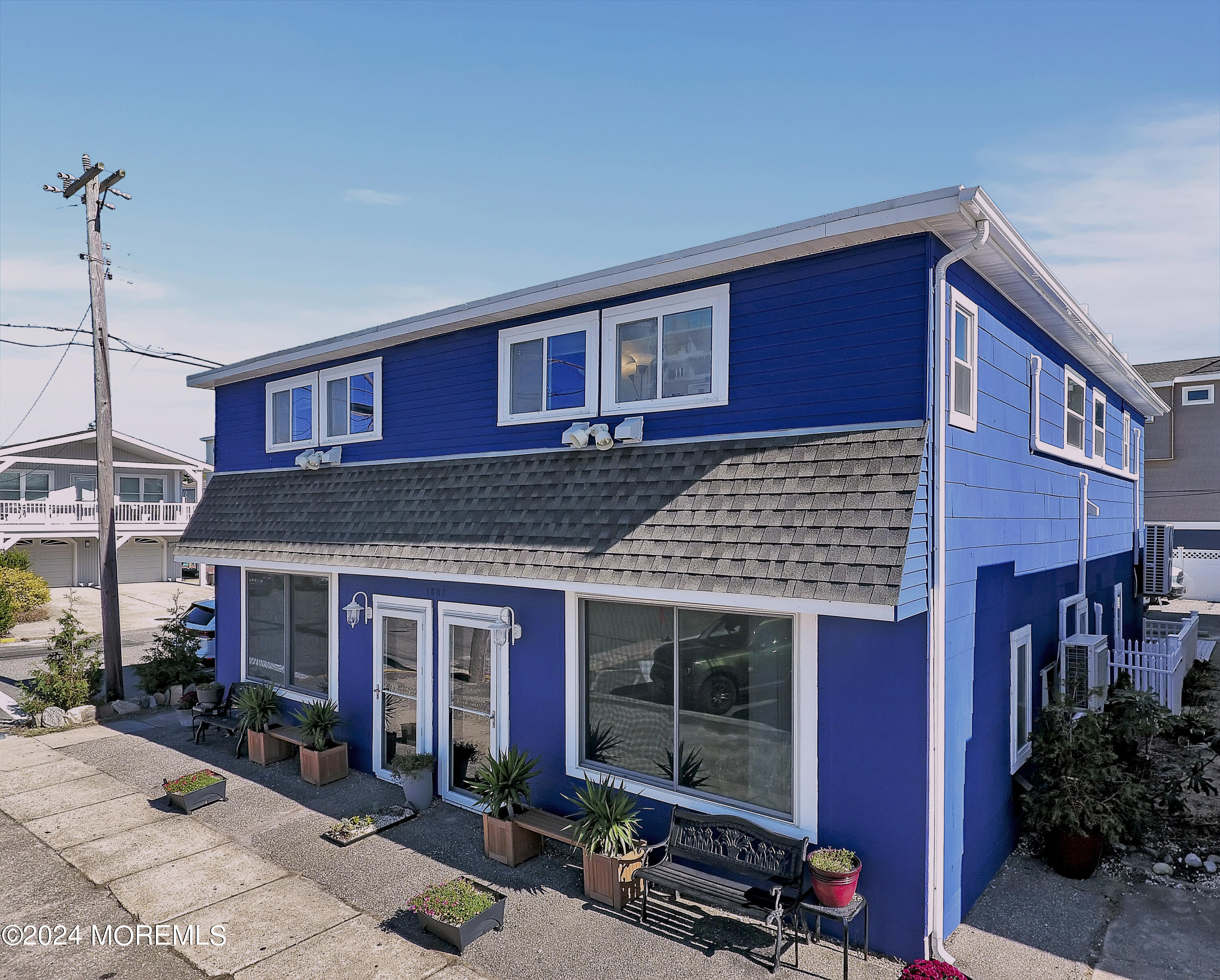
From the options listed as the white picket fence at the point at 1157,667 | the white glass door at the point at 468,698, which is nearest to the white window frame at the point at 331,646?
the white glass door at the point at 468,698

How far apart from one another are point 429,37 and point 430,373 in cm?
447

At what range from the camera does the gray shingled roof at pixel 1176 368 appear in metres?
26.6

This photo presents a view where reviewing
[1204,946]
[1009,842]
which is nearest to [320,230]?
[1009,842]

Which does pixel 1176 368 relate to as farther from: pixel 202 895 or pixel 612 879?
pixel 202 895

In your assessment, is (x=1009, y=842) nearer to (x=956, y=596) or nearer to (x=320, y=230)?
(x=956, y=596)

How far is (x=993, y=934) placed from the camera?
595cm

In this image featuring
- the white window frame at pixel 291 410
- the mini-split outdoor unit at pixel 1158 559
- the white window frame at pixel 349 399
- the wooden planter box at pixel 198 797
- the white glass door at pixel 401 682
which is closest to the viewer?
the wooden planter box at pixel 198 797

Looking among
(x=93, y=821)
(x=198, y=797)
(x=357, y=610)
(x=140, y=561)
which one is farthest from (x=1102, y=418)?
(x=140, y=561)

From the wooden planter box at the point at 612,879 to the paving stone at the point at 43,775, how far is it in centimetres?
763

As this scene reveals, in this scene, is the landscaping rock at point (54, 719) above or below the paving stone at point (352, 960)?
below

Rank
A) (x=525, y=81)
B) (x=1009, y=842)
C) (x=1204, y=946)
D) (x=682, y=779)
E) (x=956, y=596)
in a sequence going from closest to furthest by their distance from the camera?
(x=1204, y=946)
(x=956, y=596)
(x=682, y=779)
(x=1009, y=842)
(x=525, y=81)

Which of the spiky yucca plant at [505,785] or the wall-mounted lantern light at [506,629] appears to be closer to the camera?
the spiky yucca plant at [505,785]

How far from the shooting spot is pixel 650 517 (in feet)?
22.5

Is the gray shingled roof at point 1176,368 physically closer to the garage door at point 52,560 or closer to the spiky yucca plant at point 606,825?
the spiky yucca plant at point 606,825
